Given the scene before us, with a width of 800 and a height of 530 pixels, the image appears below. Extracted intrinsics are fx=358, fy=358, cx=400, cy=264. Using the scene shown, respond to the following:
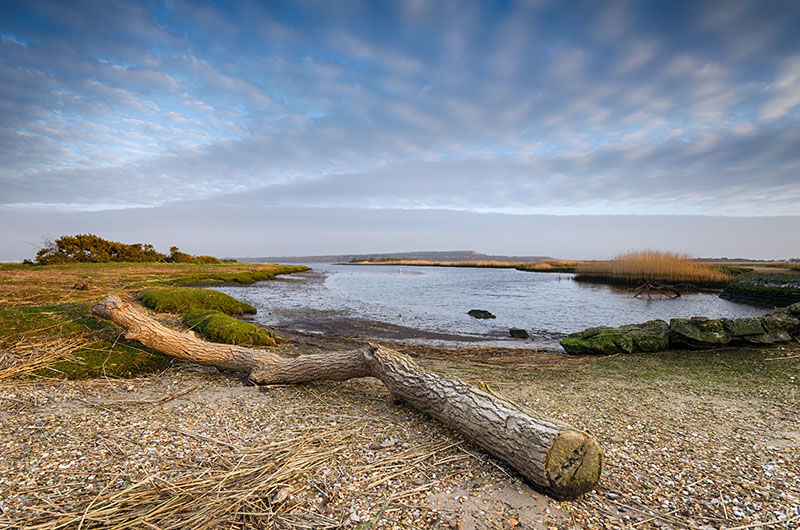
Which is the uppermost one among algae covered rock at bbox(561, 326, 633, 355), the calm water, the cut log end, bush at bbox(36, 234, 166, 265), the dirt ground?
bush at bbox(36, 234, 166, 265)

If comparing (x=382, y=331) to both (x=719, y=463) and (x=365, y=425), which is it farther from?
(x=719, y=463)

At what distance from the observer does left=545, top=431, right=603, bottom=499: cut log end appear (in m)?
3.36

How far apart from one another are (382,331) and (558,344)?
6372 mm

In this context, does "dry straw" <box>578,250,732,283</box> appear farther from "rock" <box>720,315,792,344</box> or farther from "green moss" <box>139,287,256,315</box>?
"green moss" <box>139,287,256,315</box>

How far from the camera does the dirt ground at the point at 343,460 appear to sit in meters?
3.04

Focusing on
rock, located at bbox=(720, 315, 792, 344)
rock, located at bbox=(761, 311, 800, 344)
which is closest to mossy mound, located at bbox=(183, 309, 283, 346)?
rock, located at bbox=(720, 315, 792, 344)

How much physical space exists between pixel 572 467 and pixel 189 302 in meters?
15.4

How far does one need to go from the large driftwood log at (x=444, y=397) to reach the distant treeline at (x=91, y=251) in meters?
37.3

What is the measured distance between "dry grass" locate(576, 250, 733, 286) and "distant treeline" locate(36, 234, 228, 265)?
180ft

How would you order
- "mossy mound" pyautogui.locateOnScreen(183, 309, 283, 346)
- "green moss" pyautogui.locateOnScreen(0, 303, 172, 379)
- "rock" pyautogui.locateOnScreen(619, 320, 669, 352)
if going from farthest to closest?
"rock" pyautogui.locateOnScreen(619, 320, 669, 352) → "mossy mound" pyautogui.locateOnScreen(183, 309, 283, 346) → "green moss" pyautogui.locateOnScreen(0, 303, 172, 379)

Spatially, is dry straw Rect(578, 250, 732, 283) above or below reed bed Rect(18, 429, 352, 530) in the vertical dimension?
above

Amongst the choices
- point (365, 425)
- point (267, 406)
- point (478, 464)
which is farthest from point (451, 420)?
point (267, 406)

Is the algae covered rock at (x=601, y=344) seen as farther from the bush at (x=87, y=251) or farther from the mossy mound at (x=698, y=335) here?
the bush at (x=87, y=251)

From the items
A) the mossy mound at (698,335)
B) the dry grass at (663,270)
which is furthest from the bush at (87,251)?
the dry grass at (663,270)
